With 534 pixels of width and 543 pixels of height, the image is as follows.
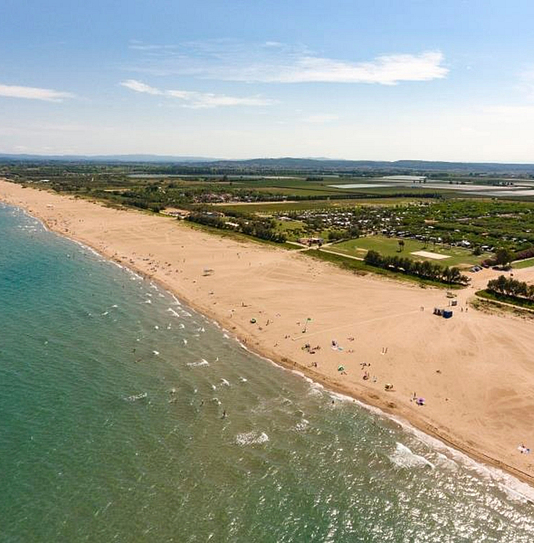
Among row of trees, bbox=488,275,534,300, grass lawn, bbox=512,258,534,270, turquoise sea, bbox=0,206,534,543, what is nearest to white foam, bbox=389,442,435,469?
turquoise sea, bbox=0,206,534,543

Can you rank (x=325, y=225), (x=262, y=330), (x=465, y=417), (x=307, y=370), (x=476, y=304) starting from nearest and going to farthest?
1. (x=465, y=417)
2. (x=307, y=370)
3. (x=262, y=330)
4. (x=476, y=304)
5. (x=325, y=225)

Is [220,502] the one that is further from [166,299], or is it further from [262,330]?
[166,299]

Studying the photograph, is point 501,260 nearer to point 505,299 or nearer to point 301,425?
point 505,299

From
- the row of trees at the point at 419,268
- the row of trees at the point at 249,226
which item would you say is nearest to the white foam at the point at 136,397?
the row of trees at the point at 419,268

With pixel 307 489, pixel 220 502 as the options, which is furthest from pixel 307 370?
pixel 220 502

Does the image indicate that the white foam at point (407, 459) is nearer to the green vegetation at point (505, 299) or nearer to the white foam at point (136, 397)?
the white foam at point (136, 397)
